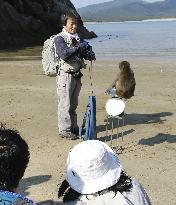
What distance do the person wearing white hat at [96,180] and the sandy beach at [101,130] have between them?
3.02 meters

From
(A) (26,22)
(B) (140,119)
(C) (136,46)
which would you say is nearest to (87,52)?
(B) (140,119)

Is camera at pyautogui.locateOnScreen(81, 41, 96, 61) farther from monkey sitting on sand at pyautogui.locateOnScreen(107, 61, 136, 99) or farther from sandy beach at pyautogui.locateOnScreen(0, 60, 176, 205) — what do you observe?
sandy beach at pyautogui.locateOnScreen(0, 60, 176, 205)

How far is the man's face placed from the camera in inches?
290

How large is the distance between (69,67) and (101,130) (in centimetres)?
158

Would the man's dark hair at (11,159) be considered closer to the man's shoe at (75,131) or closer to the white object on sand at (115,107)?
the white object on sand at (115,107)

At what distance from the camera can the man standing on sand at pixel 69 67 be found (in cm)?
738

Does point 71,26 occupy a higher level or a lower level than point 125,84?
higher

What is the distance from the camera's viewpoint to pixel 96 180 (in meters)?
2.61

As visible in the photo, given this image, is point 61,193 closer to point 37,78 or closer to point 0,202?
point 0,202

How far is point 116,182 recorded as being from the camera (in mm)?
2658

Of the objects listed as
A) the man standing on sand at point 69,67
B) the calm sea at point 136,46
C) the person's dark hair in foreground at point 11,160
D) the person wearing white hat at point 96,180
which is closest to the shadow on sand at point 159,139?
the man standing on sand at point 69,67

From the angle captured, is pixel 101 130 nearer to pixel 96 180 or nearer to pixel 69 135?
pixel 69 135

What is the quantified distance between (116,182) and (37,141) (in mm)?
5634

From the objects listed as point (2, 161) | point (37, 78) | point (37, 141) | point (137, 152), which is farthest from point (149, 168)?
point (37, 78)
